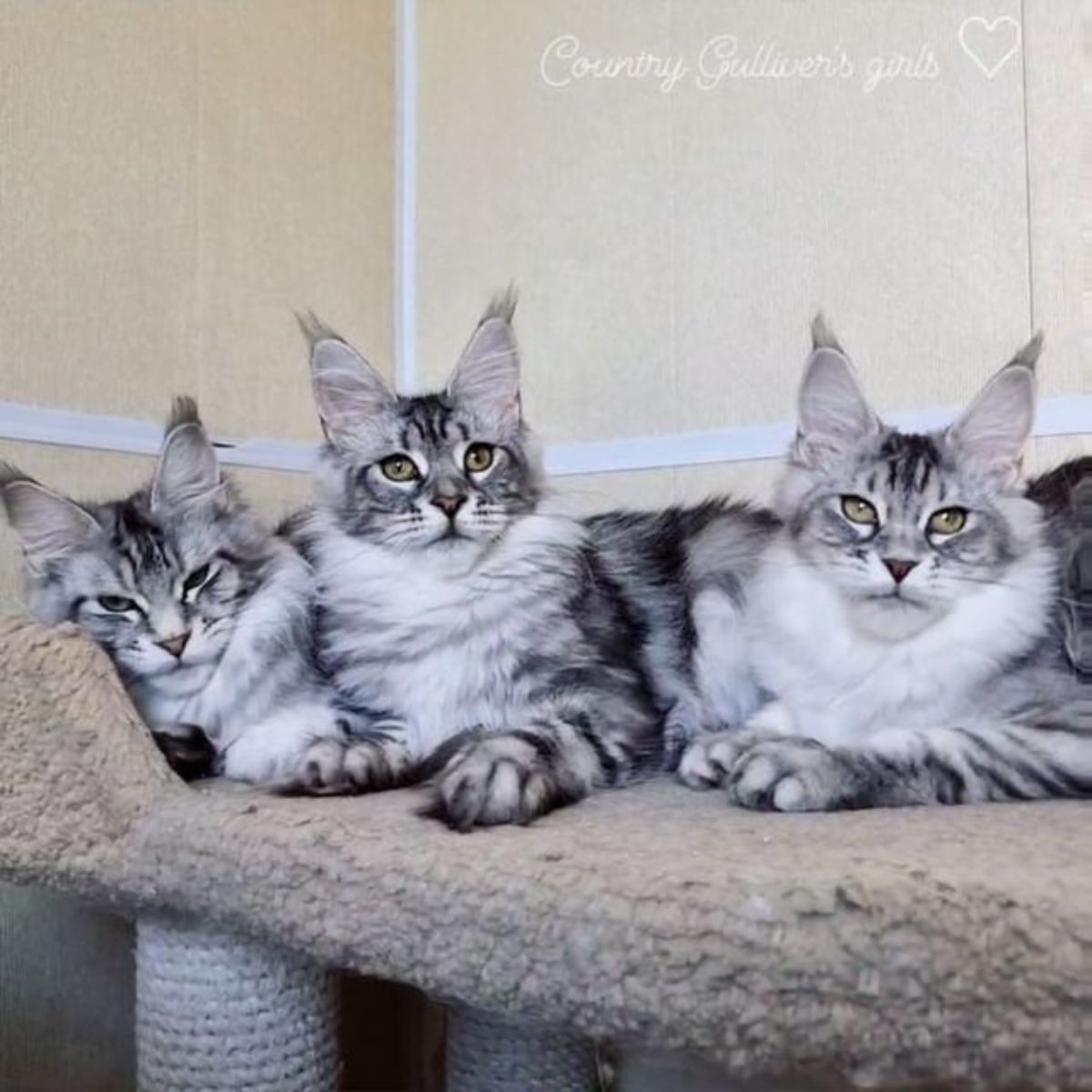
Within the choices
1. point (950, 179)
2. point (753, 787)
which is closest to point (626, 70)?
point (950, 179)

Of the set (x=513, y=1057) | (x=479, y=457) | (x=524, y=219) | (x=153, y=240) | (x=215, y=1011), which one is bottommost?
(x=513, y=1057)

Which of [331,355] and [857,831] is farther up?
[331,355]

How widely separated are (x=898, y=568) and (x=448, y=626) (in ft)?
1.67

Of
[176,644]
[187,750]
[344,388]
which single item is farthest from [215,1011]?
[344,388]

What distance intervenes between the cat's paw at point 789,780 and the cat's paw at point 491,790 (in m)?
0.17

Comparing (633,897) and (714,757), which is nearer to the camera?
(633,897)

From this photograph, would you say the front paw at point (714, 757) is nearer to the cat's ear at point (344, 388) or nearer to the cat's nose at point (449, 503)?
the cat's nose at point (449, 503)

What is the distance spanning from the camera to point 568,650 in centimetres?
143

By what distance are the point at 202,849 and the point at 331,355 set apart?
26.4 inches

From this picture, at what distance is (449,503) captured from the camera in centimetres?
140

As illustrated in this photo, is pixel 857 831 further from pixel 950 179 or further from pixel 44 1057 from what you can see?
pixel 44 1057

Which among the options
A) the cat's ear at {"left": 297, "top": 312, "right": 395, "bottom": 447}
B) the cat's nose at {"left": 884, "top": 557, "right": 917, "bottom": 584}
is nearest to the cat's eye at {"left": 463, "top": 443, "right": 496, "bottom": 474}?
the cat's ear at {"left": 297, "top": 312, "right": 395, "bottom": 447}

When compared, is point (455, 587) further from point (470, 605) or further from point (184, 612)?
point (184, 612)

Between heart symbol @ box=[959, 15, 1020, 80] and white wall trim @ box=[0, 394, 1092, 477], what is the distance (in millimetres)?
488
